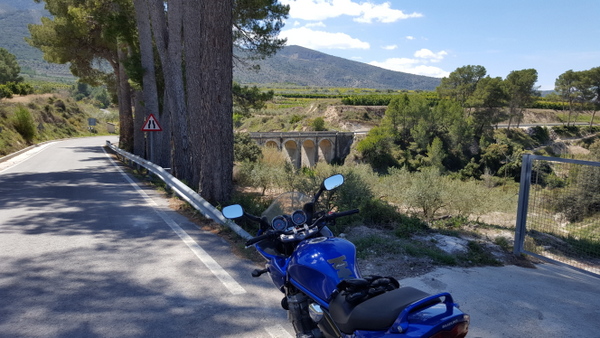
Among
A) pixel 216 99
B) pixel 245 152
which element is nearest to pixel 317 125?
pixel 245 152

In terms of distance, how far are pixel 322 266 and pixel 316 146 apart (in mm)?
69075

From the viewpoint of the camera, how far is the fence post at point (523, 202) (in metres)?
5.57

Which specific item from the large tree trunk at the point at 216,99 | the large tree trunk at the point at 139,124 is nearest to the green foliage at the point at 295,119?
the large tree trunk at the point at 139,124

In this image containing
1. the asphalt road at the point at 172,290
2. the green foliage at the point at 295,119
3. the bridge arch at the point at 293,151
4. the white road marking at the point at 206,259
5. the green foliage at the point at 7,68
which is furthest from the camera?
the green foliage at the point at 295,119

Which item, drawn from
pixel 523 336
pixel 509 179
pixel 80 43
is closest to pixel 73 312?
pixel 523 336

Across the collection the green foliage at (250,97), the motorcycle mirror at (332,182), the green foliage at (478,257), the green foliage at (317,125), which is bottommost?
the green foliage at (317,125)

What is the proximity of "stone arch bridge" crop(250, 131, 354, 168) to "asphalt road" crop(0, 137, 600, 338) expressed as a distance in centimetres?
5723

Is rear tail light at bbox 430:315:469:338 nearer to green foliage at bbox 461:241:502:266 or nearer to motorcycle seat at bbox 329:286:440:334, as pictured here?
motorcycle seat at bbox 329:286:440:334

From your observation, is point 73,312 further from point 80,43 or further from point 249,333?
point 80,43

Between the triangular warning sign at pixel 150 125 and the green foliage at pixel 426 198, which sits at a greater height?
the triangular warning sign at pixel 150 125

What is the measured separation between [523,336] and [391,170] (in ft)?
40.9

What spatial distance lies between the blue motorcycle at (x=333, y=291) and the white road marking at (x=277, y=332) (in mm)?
598

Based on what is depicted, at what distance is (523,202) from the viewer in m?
5.65

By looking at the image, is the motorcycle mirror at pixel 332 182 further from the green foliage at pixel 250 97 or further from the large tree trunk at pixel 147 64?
the green foliage at pixel 250 97
